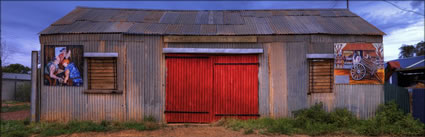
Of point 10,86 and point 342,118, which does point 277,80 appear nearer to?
point 342,118

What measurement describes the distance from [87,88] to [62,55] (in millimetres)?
1316

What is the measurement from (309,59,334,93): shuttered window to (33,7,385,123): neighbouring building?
3 cm

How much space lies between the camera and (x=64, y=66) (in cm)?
772

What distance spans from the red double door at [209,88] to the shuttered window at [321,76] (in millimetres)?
1783

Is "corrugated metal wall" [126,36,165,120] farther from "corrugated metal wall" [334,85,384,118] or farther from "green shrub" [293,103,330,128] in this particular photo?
"corrugated metal wall" [334,85,384,118]

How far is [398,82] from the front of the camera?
15602mm

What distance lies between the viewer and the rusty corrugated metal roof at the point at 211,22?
7938 millimetres

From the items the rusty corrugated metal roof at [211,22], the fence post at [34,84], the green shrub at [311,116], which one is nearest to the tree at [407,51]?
the rusty corrugated metal roof at [211,22]

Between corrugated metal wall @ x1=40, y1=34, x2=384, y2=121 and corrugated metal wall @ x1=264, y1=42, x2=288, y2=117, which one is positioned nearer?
corrugated metal wall @ x1=40, y1=34, x2=384, y2=121

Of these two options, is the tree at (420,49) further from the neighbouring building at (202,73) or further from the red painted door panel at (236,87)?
the red painted door panel at (236,87)

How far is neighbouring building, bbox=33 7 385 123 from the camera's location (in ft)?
25.3

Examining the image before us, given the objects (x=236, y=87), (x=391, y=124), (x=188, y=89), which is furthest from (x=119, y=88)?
(x=391, y=124)

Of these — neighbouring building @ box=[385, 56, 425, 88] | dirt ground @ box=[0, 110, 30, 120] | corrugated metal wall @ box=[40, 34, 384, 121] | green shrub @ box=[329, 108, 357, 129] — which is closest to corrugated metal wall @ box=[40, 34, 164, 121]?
corrugated metal wall @ box=[40, 34, 384, 121]

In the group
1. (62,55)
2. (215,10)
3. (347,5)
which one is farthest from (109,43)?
(347,5)
